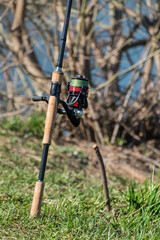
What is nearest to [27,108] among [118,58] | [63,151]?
[63,151]

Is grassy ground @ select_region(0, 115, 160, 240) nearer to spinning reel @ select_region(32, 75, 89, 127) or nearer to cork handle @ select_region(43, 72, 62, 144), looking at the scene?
cork handle @ select_region(43, 72, 62, 144)

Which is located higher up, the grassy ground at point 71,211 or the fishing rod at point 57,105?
the fishing rod at point 57,105

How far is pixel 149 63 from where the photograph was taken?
5.35m

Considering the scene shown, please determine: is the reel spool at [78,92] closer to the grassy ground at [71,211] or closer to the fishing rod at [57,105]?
the fishing rod at [57,105]

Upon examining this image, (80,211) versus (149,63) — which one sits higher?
(149,63)

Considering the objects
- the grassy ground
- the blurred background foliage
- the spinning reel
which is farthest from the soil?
the spinning reel

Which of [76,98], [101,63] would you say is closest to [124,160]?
[101,63]

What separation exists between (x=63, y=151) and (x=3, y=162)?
3.82 ft

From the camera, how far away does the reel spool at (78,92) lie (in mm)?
2037

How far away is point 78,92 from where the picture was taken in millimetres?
2047

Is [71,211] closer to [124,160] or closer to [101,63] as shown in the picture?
[124,160]

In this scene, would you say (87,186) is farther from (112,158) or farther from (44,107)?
(44,107)

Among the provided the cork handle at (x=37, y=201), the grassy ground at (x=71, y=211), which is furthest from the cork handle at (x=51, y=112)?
the grassy ground at (x=71, y=211)

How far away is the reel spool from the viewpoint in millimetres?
2037
